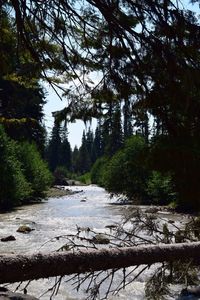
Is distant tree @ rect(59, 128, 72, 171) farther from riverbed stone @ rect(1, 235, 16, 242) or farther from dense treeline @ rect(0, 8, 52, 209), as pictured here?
riverbed stone @ rect(1, 235, 16, 242)

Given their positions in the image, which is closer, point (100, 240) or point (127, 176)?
point (100, 240)

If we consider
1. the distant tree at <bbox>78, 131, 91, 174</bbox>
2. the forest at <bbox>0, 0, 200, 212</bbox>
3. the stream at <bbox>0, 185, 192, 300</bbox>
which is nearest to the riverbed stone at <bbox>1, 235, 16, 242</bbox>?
the stream at <bbox>0, 185, 192, 300</bbox>

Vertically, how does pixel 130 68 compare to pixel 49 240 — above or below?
above

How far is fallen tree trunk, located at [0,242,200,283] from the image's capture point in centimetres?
321

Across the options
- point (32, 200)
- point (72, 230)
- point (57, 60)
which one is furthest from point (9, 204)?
point (57, 60)

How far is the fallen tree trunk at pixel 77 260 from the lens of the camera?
3213 mm

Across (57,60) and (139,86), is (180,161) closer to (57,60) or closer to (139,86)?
(139,86)

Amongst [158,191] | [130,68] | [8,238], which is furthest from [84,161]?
[130,68]

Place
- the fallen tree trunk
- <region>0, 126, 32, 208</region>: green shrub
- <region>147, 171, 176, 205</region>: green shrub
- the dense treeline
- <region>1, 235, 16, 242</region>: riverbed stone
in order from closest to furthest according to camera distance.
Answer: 1. the fallen tree trunk
2. the dense treeline
3. <region>1, 235, 16, 242</region>: riverbed stone
4. <region>0, 126, 32, 208</region>: green shrub
5. <region>147, 171, 176, 205</region>: green shrub

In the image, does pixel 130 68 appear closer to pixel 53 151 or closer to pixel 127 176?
pixel 127 176

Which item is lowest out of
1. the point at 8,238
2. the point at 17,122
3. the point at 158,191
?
the point at 8,238

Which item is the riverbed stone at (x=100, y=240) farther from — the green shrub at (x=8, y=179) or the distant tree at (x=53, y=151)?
the distant tree at (x=53, y=151)

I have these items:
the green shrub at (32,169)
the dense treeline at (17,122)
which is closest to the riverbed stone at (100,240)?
the dense treeline at (17,122)

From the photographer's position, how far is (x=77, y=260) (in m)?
3.70
